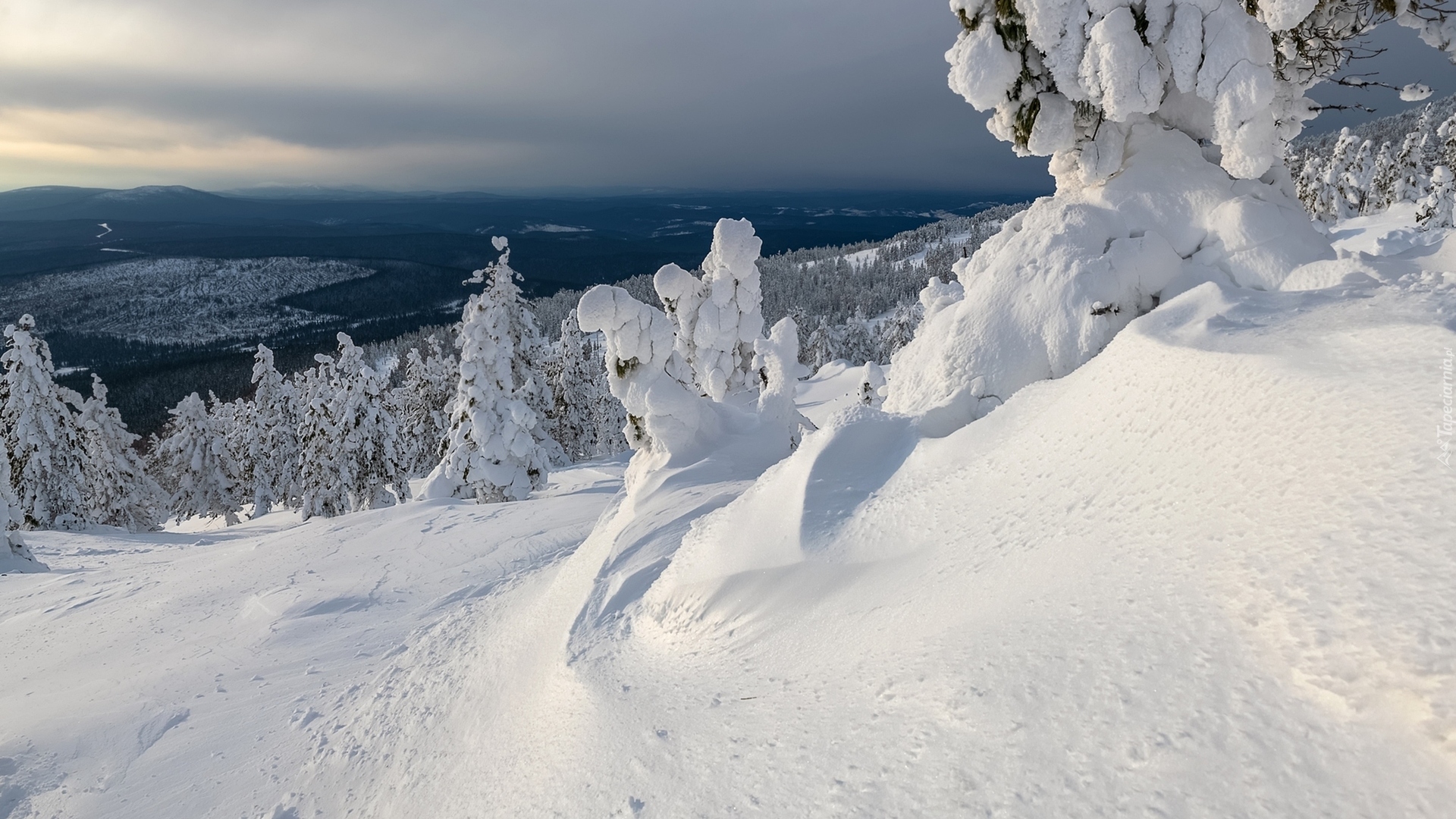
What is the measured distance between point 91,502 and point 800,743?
36.9 meters

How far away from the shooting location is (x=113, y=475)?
2942 cm

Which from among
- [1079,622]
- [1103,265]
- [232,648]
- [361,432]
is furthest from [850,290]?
[1079,622]

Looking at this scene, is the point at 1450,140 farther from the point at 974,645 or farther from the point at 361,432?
the point at 361,432

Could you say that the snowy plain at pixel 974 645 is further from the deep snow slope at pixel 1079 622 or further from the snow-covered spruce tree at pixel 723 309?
the snow-covered spruce tree at pixel 723 309

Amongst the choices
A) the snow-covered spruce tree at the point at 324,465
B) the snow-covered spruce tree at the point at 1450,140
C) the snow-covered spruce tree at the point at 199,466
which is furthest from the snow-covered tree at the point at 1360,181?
the snow-covered spruce tree at the point at 199,466

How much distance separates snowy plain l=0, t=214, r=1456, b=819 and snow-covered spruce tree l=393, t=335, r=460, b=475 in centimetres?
3112

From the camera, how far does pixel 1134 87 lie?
5.57 meters

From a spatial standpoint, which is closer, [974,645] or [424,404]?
[974,645]

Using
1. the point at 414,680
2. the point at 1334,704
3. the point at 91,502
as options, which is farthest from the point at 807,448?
the point at 91,502

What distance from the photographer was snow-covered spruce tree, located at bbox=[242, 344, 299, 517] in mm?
35156

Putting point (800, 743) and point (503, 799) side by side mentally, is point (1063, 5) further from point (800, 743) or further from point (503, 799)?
point (503, 799)

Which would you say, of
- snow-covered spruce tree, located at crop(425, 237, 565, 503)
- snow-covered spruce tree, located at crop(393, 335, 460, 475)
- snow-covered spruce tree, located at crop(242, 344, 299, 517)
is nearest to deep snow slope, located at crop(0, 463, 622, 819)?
snow-covered spruce tree, located at crop(425, 237, 565, 503)

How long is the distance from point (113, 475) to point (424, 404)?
13.7m

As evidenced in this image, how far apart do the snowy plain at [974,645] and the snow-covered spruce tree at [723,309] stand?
346 inches
